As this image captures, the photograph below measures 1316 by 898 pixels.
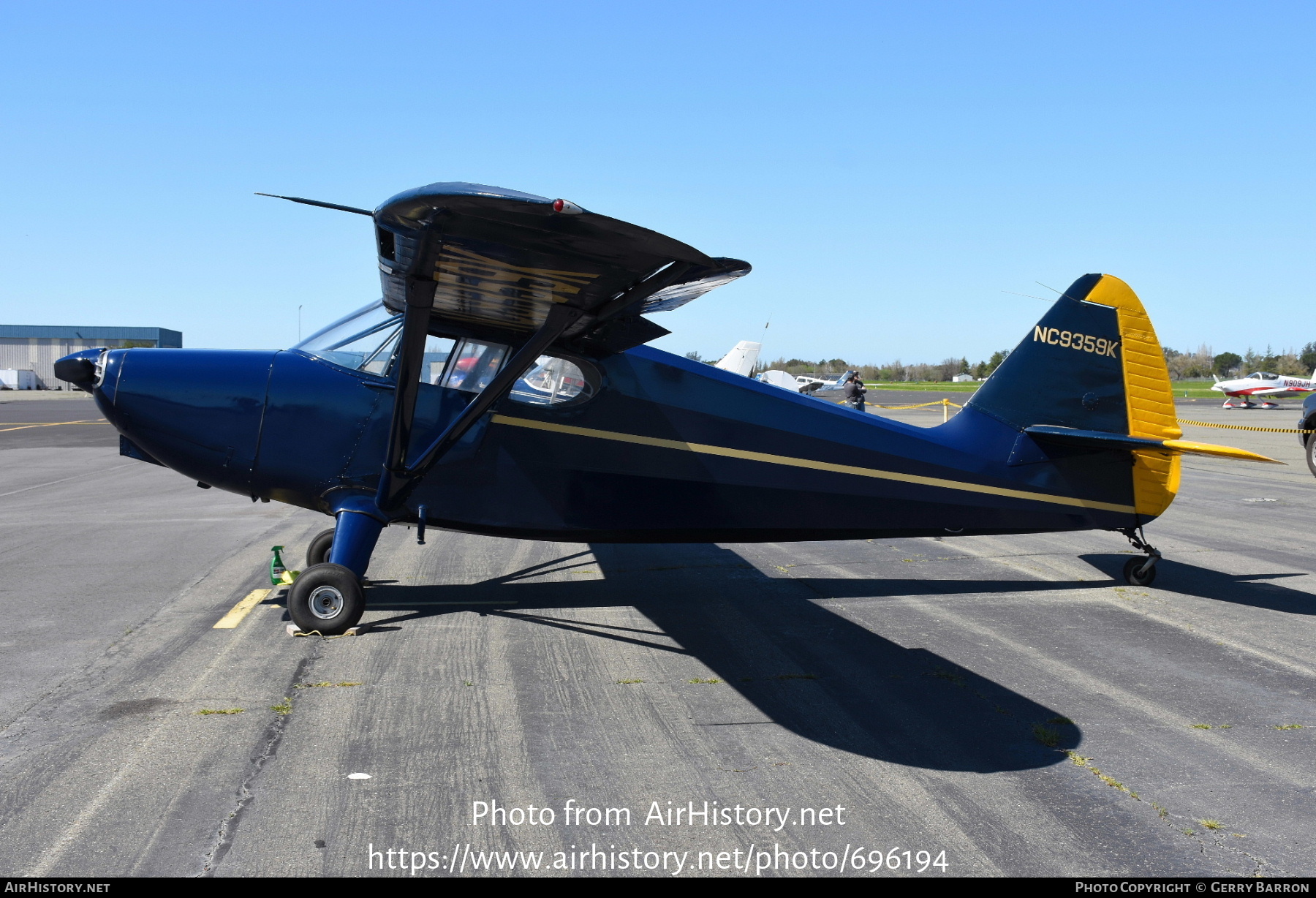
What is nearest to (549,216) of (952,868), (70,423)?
(952,868)

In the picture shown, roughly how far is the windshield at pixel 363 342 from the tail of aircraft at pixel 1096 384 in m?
4.68

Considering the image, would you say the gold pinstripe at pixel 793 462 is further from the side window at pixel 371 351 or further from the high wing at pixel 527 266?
the side window at pixel 371 351

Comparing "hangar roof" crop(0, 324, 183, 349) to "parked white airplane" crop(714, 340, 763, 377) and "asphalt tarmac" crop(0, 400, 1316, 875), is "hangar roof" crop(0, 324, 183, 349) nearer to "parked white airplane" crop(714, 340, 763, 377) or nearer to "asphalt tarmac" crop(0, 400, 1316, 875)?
"parked white airplane" crop(714, 340, 763, 377)

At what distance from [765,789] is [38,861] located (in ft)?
8.51

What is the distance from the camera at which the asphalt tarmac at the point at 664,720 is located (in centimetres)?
324

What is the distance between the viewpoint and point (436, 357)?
650 cm

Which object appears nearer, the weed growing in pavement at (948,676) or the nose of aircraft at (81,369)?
Result: the weed growing in pavement at (948,676)

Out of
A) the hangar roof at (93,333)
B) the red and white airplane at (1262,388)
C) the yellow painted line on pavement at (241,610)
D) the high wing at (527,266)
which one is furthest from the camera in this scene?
the hangar roof at (93,333)

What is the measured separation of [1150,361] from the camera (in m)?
7.65

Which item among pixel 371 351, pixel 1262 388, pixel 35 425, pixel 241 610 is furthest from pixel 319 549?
pixel 1262 388

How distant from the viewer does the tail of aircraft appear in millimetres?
7496

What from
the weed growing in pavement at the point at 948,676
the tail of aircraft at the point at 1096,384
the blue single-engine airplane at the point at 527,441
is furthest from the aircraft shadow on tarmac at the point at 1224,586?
the weed growing in pavement at the point at 948,676

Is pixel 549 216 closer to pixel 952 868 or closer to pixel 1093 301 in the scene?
pixel 952 868

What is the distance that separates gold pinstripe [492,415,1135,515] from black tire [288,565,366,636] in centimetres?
149
